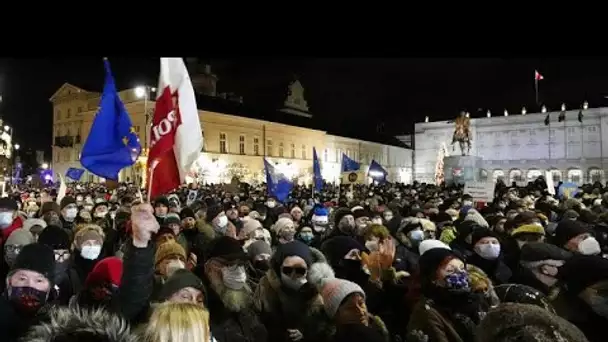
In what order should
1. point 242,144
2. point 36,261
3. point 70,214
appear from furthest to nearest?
1. point 242,144
2. point 70,214
3. point 36,261

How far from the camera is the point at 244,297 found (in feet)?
13.0

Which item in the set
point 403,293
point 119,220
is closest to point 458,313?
point 403,293

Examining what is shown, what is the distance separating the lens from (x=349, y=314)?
11.0ft

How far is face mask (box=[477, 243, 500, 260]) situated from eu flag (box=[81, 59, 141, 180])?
12.6 ft

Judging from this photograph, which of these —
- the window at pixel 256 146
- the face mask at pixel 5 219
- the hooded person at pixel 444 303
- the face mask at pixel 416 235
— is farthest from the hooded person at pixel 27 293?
the window at pixel 256 146

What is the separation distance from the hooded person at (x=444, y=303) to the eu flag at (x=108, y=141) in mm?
3494

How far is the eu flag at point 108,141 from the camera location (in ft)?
18.2

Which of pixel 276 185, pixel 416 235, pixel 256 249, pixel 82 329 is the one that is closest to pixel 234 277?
pixel 256 249

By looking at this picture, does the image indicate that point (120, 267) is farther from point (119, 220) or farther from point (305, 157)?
point (305, 157)

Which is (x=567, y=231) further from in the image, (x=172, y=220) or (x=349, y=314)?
(x=172, y=220)

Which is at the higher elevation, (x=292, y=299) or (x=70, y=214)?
(x=70, y=214)

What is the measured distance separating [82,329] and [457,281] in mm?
2391

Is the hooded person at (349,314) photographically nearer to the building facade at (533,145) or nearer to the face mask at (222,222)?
the face mask at (222,222)

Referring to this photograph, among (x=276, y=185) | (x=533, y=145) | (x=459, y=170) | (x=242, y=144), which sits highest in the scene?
(x=533, y=145)
